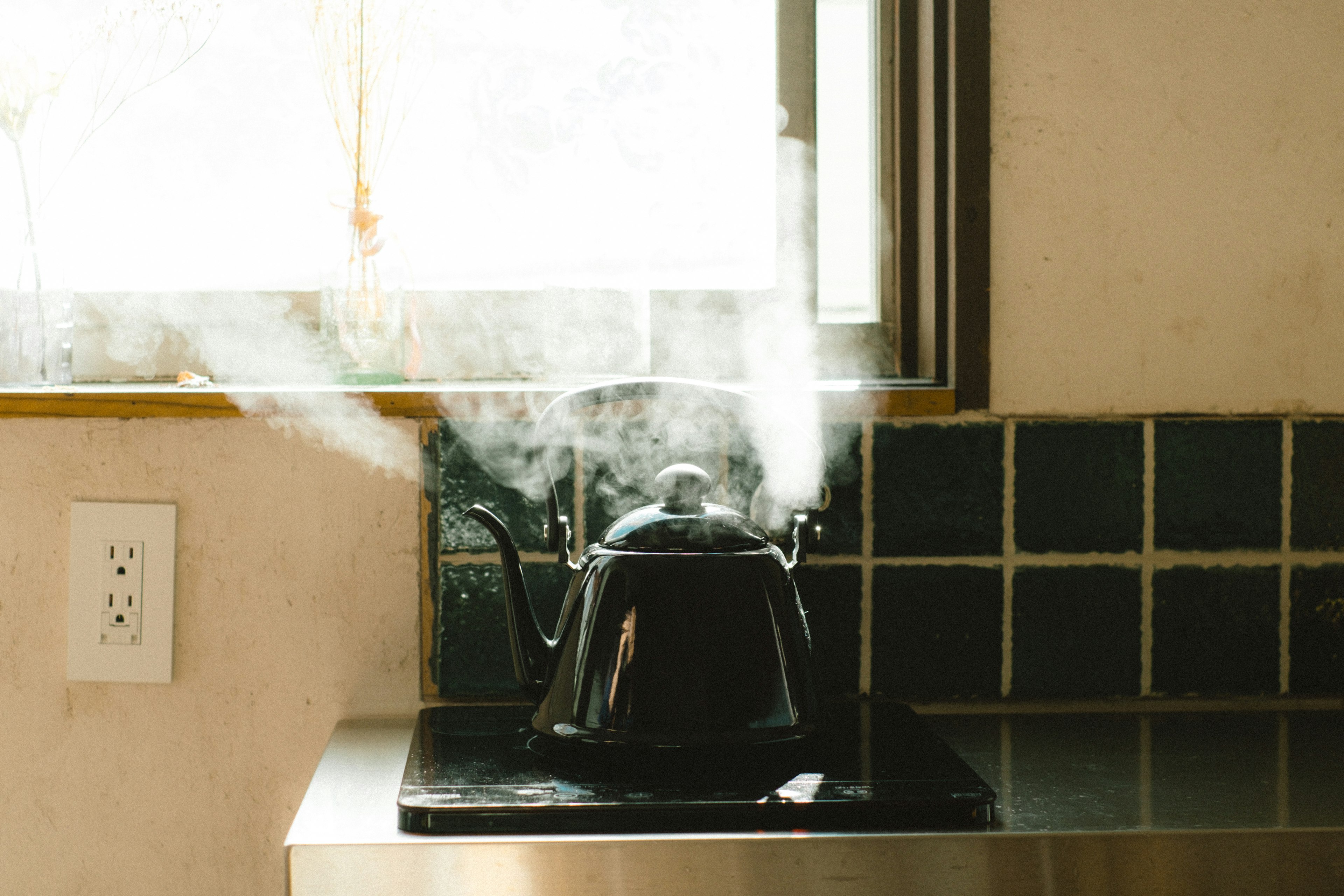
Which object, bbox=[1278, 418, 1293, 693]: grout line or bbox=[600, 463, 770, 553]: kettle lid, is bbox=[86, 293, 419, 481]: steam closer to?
bbox=[600, 463, 770, 553]: kettle lid

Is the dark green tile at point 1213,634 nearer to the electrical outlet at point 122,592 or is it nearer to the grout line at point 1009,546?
the grout line at point 1009,546

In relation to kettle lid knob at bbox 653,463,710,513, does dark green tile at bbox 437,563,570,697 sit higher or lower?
lower

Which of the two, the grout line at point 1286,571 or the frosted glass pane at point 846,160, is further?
the frosted glass pane at point 846,160

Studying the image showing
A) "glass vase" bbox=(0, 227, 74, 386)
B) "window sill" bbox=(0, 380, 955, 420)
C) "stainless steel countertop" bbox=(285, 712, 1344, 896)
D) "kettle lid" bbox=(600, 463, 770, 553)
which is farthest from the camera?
"glass vase" bbox=(0, 227, 74, 386)

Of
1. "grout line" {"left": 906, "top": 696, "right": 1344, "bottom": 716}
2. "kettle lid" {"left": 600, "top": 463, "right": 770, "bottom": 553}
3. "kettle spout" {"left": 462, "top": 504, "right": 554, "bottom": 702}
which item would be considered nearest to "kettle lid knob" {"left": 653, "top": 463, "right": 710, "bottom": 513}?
"kettle lid" {"left": 600, "top": 463, "right": 770, "bottom": 553}

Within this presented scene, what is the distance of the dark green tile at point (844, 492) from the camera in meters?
0.99

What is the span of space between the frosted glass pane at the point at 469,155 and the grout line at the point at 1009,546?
36cm

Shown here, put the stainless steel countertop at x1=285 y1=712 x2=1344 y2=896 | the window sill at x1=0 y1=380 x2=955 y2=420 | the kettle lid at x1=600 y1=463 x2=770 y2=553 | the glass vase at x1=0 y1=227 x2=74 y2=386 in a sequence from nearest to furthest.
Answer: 1. the stainless steel countertop at x1=285 y1=712 x2=1344 y2=896
2. the kettle lid at x1=600 y1=463 x2=770 y2=553
3. the window sill at x1=0 y1=380 x2=955 y2=420
4. the glass vase at x1=0 y1=227 x2=74 y2=386

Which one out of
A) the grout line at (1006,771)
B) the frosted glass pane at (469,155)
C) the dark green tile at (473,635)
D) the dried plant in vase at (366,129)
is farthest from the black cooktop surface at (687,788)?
the frosted glass pane at (469,155)

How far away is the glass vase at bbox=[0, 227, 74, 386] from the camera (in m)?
1.07

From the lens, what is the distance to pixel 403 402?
37.9 inches

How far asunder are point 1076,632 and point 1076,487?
0.47ft

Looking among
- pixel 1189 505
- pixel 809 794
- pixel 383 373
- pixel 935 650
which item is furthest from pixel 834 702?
pixel 383 373

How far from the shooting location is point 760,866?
0.63 m
